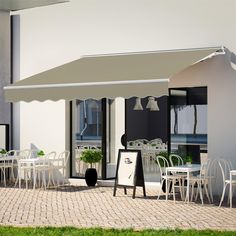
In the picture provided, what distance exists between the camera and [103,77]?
16.0m

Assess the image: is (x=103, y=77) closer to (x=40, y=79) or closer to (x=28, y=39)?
(x=40, y=79)

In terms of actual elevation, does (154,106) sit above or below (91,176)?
above

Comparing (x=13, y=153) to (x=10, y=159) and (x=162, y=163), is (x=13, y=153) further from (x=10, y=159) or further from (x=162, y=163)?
(x=162, y=163)

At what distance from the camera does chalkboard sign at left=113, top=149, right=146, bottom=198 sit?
16516mm

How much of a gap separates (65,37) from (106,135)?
3.73 m

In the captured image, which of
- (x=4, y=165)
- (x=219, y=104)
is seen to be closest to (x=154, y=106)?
(x=219, y=104)

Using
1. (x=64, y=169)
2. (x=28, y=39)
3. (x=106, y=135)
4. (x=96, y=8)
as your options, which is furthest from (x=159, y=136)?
(x=28, y=39)

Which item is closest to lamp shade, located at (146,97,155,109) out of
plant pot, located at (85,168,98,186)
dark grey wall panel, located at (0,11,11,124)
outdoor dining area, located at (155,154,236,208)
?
outdoor dining area, located at (155,154,236,208)

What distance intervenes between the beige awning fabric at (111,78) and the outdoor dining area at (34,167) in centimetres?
259

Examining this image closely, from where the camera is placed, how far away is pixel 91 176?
1927cm

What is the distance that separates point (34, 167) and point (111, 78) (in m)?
4.50

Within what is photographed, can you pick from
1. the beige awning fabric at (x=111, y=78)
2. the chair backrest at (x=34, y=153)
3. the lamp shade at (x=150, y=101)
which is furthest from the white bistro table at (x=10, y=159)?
the lamp shade at (x=150, y=101)

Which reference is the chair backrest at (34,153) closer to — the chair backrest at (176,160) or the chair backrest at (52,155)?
the chair backrest at (52,155)

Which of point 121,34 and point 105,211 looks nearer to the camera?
point 105,211
